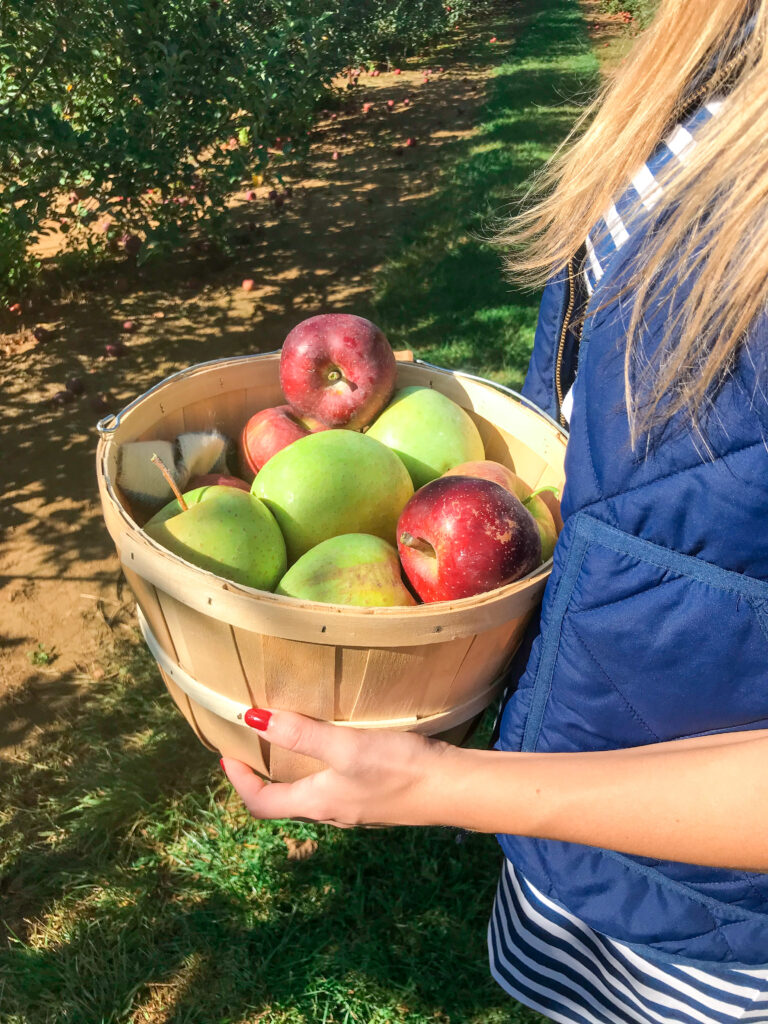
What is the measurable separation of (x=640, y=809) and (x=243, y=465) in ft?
3.63

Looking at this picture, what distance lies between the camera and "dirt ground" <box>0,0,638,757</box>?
8.83 ft

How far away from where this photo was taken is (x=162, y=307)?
4.59 metres

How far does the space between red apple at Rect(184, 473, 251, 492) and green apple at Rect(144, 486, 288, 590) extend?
16cm

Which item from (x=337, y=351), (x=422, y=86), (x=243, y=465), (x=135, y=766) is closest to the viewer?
(x=337, y=351)

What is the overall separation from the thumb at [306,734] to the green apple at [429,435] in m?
0.61

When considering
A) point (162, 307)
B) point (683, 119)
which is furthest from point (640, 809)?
point (162, 307)

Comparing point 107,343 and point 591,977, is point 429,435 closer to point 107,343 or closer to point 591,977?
point 591,977

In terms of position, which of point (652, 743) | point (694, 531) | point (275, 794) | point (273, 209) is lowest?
point (273, 209)

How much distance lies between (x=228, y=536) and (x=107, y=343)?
3327 millimetres

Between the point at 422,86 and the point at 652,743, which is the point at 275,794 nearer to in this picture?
the point at 652,743

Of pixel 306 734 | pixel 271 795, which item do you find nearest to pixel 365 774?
pixel 306 734

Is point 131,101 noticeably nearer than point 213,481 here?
No

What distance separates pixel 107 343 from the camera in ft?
13.7

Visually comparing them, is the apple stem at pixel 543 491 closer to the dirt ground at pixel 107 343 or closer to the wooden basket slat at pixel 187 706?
the wooden basket slat at pixel 187 706
